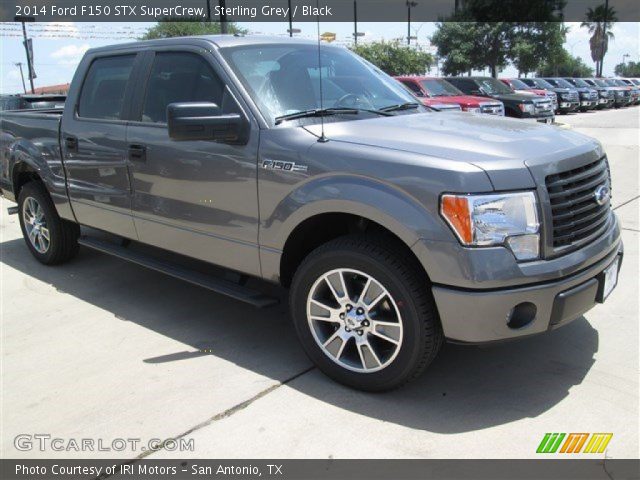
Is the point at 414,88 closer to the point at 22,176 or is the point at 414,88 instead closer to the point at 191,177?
the point at 22,176

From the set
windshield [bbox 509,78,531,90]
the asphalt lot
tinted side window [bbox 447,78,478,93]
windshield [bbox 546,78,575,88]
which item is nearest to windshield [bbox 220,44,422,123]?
the asphalt lot

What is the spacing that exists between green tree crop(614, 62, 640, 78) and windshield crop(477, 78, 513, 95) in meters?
122

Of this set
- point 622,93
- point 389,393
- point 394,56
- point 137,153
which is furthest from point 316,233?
point 394,56

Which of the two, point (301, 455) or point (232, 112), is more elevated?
point (232, 112)

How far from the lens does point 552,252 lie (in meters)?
2.74

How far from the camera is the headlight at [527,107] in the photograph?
15703 millimetres

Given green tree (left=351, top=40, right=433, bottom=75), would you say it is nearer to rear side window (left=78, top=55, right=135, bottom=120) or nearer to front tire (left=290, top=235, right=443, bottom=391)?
rear side window (left=78, top=55, right=135, bottom=120)

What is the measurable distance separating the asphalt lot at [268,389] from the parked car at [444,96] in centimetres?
959

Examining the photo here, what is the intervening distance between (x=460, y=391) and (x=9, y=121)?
4901mm

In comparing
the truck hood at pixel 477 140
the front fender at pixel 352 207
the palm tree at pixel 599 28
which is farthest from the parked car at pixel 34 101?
the palm tree at pixel 599 28

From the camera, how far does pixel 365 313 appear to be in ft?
9.99

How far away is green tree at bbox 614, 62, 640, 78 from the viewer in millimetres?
123169

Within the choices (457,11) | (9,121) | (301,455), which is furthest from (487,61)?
(301,455)

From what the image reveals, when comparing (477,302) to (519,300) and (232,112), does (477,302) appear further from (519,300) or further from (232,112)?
(232,112)
